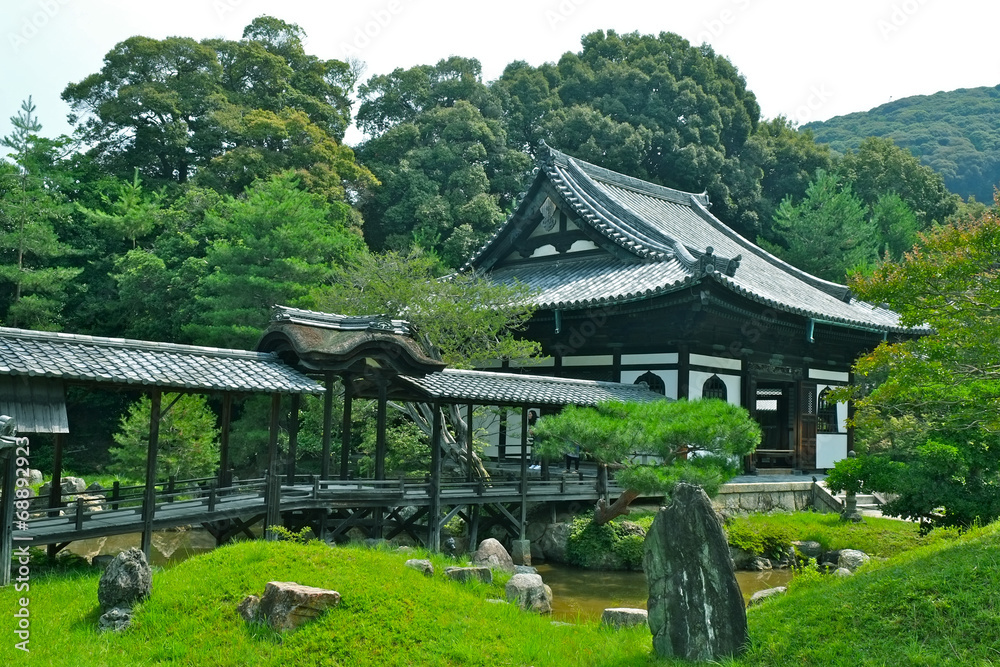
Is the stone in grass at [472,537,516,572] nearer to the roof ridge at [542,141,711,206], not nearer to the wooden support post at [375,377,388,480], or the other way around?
the wooden support post at [375,377,388,480]

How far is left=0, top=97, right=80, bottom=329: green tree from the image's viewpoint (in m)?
29.5

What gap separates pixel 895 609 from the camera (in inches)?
310

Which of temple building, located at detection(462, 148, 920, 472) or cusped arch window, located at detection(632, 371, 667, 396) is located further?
cusped arch window, located at detection(632, 371, 667, 396)

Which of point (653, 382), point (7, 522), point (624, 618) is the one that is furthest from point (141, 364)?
point (653, 382)

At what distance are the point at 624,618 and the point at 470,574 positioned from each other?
81.6 inches

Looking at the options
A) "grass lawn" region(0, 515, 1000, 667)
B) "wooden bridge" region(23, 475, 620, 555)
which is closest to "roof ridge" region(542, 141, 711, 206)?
"wooden bridge" region(23, 475, 620, 555)

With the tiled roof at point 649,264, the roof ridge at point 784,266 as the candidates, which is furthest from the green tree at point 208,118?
the roof ridge at point 784,266

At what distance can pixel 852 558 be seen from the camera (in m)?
15.0

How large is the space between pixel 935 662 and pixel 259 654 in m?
6.12

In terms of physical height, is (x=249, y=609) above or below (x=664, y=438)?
below

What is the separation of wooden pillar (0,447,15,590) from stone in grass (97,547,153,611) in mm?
1895

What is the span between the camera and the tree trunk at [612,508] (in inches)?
626

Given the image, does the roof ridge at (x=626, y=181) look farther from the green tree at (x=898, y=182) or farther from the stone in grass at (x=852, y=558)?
the green tree at (x=898, y=182)

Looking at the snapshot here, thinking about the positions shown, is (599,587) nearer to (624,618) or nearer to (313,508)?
(624,618)
